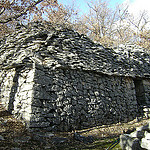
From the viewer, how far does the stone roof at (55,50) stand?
5.02 meters

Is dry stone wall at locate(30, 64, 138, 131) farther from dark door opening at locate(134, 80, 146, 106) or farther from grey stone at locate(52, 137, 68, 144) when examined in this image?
dark door opening at locate(134, 80, 146, 106)

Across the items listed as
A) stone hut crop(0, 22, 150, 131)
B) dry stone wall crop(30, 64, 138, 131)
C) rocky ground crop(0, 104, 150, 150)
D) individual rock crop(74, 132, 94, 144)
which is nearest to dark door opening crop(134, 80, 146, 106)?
stone hut crop(0, 22, 150, 131)

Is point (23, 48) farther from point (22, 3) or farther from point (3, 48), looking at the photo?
point (22, 3)

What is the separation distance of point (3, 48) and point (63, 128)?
13.3 feet

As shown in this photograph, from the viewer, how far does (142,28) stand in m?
15.9

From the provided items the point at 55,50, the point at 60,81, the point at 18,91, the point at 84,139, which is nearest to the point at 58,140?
the point at 84,139

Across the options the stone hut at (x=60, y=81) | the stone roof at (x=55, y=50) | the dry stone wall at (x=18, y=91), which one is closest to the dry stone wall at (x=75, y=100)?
the stone hut at (x=60, y=81)

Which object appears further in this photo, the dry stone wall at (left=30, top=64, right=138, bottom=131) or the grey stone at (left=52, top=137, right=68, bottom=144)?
the dry stone wall at (left=30, top=64, right=138, bottom=131)

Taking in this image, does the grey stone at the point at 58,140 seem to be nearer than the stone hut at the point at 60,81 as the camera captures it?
Yes

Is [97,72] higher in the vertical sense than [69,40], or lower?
lower

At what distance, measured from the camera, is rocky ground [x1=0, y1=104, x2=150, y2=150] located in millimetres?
3127

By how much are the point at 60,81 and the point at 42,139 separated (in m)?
1.95

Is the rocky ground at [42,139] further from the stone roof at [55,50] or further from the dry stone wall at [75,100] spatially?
the stone roof at [55,50]

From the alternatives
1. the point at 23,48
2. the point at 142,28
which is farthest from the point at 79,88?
the point at 142,28
